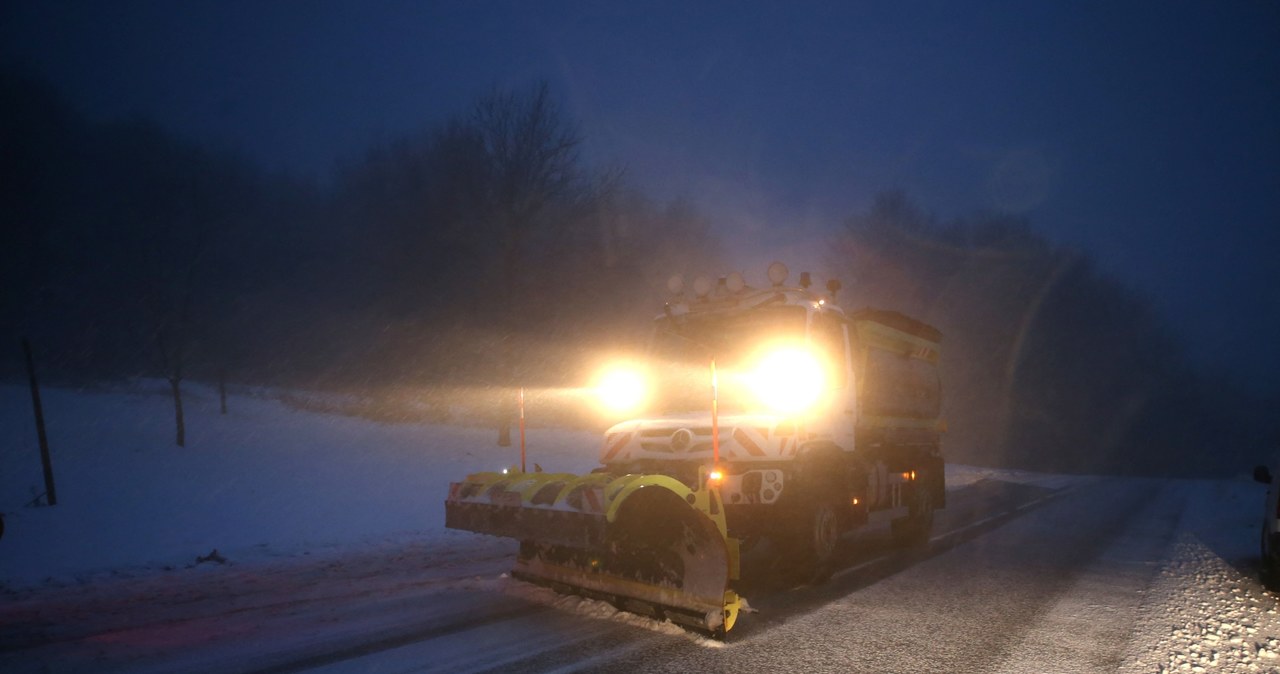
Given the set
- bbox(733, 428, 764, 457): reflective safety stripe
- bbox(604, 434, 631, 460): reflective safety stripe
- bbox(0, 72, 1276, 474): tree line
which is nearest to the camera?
bbox(733, 428, 764, 457): reflective safety stripe

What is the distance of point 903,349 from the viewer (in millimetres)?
12648

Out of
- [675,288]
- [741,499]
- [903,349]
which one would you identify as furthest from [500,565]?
[903,349]

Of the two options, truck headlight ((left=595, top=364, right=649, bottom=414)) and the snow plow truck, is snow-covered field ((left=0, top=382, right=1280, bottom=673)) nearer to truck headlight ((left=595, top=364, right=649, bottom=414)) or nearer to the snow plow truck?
the snow plow truck

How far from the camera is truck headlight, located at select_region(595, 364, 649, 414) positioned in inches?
388

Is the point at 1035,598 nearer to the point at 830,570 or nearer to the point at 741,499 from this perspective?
the point at 830,570

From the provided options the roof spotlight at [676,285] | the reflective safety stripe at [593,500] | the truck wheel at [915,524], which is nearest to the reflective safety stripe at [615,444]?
the roof spotlight at [676,285]

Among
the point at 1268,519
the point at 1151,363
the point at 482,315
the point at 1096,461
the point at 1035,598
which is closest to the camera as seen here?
the point at 1035,598

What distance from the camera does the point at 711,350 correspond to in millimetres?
9461

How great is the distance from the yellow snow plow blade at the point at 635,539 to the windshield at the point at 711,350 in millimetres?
2427

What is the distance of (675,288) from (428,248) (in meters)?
14.7

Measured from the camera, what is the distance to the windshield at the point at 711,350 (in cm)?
900

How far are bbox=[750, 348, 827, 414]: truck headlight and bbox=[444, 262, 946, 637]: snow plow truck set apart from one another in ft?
0.05

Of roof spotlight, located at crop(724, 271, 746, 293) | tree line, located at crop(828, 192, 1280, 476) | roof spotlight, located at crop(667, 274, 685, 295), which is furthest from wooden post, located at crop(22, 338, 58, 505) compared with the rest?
tree line, located at crop(828, 192, 1280, 476)

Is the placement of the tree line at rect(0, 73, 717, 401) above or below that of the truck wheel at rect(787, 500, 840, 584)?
above
